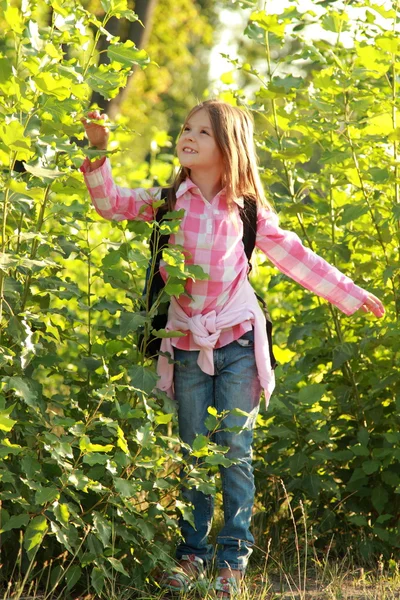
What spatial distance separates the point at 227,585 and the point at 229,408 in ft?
1.75

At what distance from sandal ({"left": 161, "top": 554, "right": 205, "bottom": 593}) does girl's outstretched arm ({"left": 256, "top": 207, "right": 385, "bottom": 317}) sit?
99 cm

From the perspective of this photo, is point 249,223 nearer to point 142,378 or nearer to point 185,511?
point 142,378

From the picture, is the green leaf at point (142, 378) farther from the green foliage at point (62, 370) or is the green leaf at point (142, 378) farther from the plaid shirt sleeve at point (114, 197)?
the plaid shirt sleeve at point (114, 197)

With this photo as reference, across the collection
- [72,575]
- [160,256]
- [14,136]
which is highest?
[14,136]

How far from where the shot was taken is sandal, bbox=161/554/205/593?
9.38ft

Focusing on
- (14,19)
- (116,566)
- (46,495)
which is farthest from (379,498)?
(14,19)

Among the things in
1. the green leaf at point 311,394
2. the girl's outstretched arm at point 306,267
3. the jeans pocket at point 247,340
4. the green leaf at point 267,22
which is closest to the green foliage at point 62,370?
the jeans pocket at point 247,340

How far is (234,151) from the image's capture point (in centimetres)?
312

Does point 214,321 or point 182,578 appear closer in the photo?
point 182,578

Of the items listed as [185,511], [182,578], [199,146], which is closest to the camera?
[185,511]

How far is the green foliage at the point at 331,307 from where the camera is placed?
3.37m

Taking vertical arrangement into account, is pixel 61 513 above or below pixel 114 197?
below

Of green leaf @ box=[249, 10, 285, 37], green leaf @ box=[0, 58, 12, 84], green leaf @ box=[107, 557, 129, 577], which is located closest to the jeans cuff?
green leaf @ box=[107, 557, 129, 577]

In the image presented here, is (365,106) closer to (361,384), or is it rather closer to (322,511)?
(361,384)
